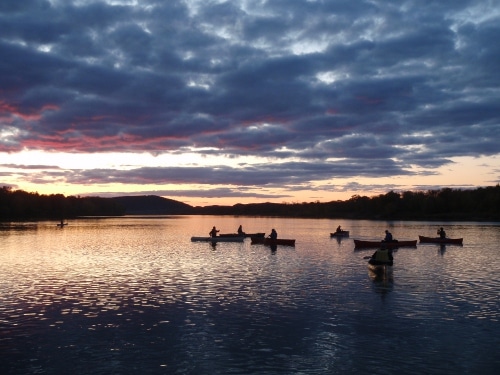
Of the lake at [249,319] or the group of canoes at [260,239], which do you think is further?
the group of canoes at [260,239]

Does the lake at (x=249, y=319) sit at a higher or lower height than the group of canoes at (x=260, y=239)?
lower

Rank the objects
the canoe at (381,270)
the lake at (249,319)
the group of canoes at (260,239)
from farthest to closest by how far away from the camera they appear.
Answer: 1. the group of canoes at (260,239)
2. the canoe at (381,270)
3. the lake at (249,319)

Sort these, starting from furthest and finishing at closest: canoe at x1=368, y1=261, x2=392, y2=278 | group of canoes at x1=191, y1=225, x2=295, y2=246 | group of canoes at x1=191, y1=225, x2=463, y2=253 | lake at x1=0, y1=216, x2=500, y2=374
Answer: group of canoes at x1=191, y1=225, x2=295, y2=246 → group of canoes at x1=191, y1=225, x2=463, y2=253 → canoe at x1=368, y1=261, x2=392, y2=278 → lake at x1=0, y1=216, x2=500, y2=374

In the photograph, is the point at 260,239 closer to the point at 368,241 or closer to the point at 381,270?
the point at 368,241

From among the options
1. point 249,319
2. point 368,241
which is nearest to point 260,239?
point 368,241

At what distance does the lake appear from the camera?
18281mm

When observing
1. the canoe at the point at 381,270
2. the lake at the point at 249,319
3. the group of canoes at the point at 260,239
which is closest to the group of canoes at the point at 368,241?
the group of canoes at the point at 260,239

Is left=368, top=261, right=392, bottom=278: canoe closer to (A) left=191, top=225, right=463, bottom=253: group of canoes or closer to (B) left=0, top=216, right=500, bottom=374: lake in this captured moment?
(B) left=0, top=216, right=500, bottom=374: lake

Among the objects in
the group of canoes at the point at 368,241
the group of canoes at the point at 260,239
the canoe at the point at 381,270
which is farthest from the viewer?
the group of canoes at the point at 260,239

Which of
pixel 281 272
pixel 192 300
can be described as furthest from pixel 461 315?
pixel 281 272

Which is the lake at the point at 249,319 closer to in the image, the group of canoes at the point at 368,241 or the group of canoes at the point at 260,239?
the group of canoes at the point at 368,241

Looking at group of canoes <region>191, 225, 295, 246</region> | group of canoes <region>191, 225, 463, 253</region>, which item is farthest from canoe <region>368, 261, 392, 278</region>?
group of canoes <region>191, 225, 295, 246</region>

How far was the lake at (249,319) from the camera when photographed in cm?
1828

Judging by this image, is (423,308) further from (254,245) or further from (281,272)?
(254,245)
